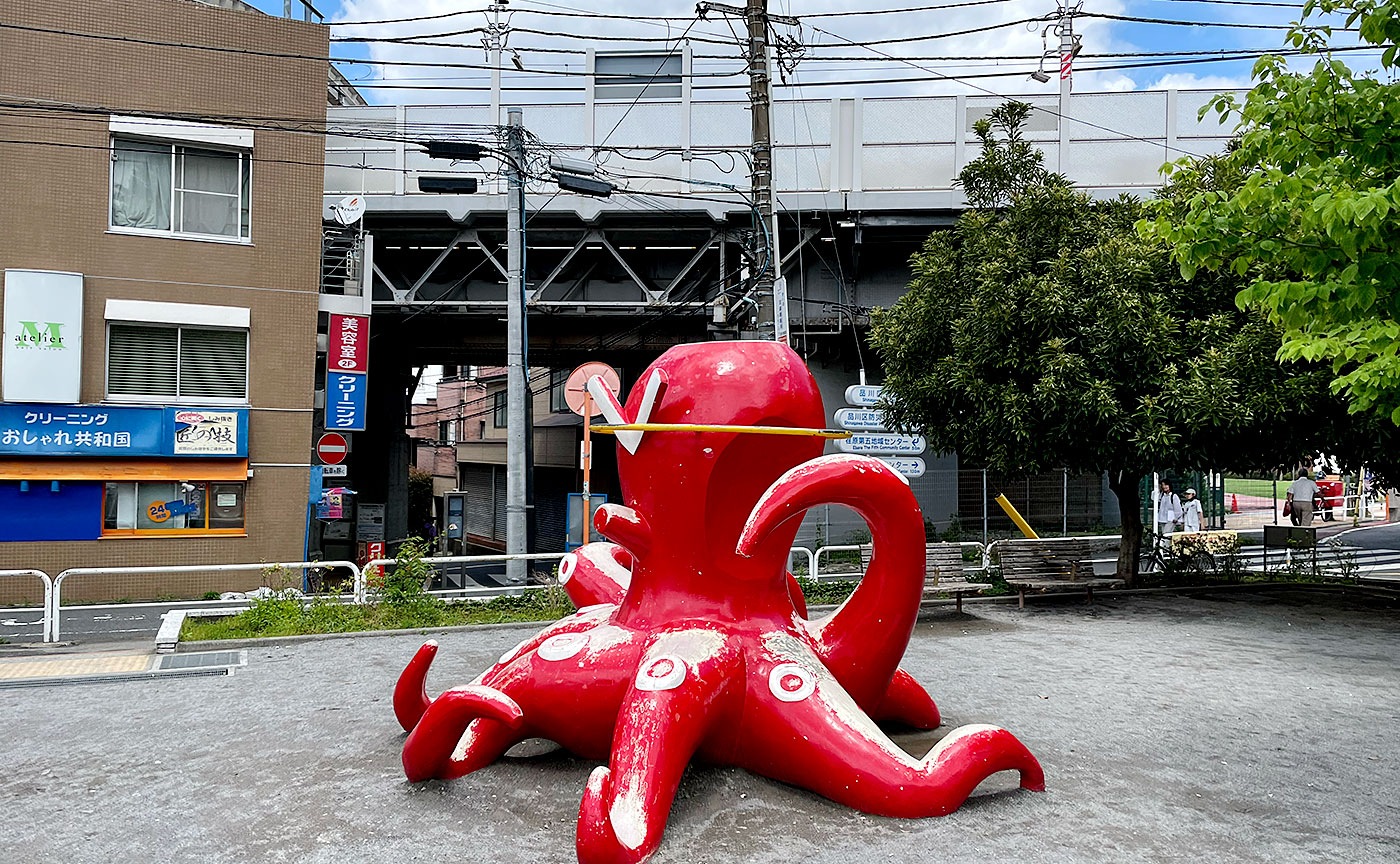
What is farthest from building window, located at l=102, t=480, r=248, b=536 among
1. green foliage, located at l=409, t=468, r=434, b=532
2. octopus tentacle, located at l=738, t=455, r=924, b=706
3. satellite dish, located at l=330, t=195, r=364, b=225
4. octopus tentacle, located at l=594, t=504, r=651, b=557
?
green foliage, located at l=409, t=468, r=434, b=532

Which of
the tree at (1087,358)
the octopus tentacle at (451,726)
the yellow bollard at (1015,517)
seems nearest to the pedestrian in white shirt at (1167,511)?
the yellow bollard at (1015,517)

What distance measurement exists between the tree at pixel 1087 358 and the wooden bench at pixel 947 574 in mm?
1418

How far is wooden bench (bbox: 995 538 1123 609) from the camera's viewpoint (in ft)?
49.3

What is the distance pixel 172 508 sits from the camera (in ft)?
57.4

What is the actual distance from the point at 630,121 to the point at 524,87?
2.53 meters

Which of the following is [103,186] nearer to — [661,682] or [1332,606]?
[661,682]

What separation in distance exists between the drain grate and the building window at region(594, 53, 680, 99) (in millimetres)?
14740

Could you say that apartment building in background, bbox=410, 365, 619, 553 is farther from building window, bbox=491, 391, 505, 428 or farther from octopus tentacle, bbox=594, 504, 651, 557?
octopus tentacle, bbox=594, 504, 651, 557

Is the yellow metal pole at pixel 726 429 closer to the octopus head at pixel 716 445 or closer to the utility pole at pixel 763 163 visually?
the octopus head at pixel 716 445

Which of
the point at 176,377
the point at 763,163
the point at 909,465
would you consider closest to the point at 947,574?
the point at 909,465

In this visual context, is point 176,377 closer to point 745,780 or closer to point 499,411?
point 745,780

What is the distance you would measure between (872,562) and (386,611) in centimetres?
820

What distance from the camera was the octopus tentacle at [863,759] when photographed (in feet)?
18.2

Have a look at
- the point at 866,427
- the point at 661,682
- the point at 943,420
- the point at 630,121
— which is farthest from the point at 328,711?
the point at 630,121
